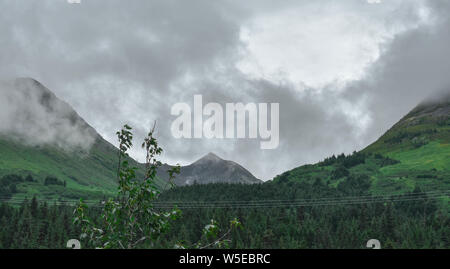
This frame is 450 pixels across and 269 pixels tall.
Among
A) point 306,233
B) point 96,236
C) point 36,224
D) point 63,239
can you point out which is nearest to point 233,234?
point 306,233

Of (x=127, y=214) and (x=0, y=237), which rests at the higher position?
(x=127, y=214)

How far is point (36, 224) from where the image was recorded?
617ft
